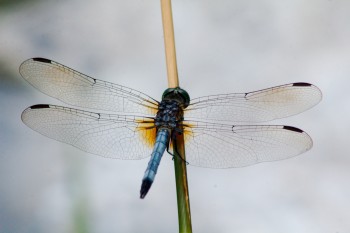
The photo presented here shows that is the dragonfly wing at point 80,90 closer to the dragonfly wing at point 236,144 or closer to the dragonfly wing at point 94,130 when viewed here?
the dragonfly wing at point 94,130

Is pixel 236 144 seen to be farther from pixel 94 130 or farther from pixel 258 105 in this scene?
pixel 94 130

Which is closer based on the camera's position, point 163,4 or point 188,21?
point 163,4

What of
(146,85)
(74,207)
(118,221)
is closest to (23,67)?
(74,207)

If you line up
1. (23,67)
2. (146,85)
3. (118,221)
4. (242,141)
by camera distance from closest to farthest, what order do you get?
(242,141) → (23,67) → (118,221) → (146,85)

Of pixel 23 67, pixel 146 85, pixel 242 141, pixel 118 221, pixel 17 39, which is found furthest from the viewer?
pixel 17 39

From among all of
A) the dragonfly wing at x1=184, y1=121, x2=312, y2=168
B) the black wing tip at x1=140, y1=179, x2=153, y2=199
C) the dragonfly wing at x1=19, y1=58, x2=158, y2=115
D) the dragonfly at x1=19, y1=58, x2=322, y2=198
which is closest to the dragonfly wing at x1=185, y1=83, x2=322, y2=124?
the dragonfly at x1=19, y1=58, x2=322, y2=198

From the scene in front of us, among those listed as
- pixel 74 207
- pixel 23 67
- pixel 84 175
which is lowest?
→ pixel 74 207

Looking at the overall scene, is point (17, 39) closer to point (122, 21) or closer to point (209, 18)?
point (122, 21)

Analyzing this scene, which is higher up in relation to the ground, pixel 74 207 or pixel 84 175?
pixel 84 175
